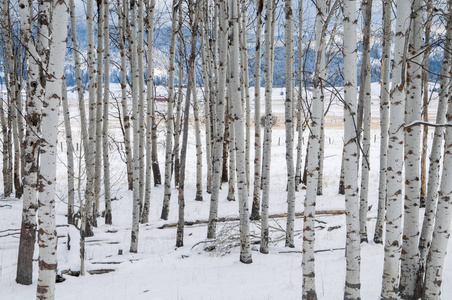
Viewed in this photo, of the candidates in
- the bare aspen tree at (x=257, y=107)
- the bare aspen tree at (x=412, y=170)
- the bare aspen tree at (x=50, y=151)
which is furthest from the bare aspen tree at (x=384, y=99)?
the bare aspen tree at (x=50, y=151)

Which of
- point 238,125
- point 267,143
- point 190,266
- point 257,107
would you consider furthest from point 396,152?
point 257,107

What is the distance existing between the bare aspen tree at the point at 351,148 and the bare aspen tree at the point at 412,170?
0.89 meters

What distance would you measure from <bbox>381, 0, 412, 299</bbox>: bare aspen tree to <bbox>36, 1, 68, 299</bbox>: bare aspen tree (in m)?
3.38

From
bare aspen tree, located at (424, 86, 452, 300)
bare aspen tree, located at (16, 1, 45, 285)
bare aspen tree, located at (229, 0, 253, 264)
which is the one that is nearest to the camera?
bare aspen tree, located at (424, 86, 452, 300)

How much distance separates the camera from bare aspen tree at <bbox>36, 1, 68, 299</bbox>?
12.3 ft

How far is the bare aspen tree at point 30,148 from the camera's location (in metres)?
5.36

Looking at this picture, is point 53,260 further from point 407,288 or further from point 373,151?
point 373,151

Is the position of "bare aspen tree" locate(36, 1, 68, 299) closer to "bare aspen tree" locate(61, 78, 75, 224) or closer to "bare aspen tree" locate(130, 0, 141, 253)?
"bare aspen tree" locate(130, 0, 141, 253)

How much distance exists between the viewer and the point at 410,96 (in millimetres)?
4441

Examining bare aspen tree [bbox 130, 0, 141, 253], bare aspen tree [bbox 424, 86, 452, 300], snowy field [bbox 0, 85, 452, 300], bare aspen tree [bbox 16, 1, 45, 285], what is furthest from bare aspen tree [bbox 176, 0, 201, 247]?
bare aspen tree [bbox 424, 86, 452, 300]

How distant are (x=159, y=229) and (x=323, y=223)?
14.7 ft

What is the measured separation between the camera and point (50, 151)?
3.88m

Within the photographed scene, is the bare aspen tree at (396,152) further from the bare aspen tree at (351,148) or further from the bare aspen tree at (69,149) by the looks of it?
the bare aspen tree at (69,149)

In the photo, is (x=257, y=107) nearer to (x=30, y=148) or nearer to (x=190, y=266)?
(x=190, y=266)
